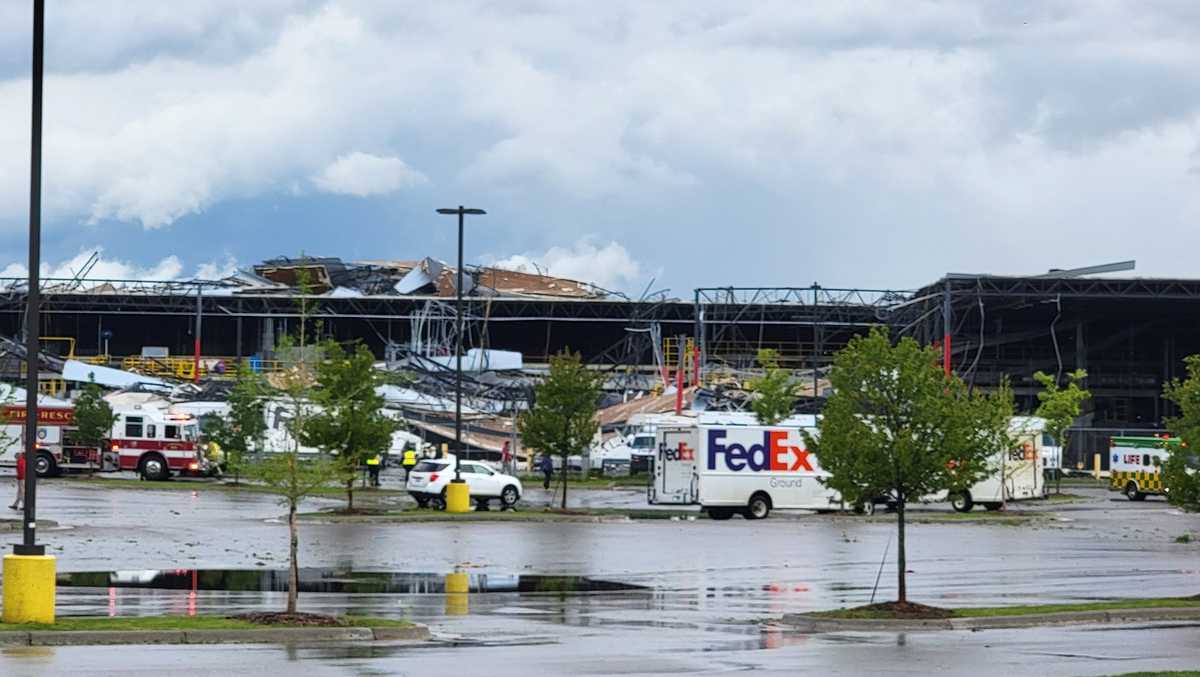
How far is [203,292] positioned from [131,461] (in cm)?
3884

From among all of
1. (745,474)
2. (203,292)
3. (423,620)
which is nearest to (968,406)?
(423,620)

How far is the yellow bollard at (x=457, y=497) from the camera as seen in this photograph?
49594 mm

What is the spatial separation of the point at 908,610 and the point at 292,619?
26.6ft

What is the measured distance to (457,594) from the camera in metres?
26.5

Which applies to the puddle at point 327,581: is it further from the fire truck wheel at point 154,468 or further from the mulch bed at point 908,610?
the fire truck wheel at point 154,468

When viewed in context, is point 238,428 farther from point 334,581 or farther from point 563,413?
point 334,581

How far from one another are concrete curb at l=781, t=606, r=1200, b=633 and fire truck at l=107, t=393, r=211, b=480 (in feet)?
159

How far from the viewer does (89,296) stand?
106625 millimetres

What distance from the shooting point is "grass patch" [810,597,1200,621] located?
2303cm

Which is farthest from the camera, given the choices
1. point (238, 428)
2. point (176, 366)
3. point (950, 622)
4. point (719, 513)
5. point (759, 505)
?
point (176, 366)

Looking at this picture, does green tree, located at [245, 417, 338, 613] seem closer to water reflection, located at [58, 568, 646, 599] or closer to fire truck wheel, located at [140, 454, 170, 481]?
water reflection, located at [58, 568, 646, 599]

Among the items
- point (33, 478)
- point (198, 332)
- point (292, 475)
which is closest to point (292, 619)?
point (292, 475)

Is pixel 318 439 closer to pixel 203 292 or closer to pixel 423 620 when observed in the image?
pixel 423 620

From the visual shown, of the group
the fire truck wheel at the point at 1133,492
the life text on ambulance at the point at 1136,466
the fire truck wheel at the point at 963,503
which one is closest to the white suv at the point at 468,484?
the fire truck wheel at the point at 963,503
